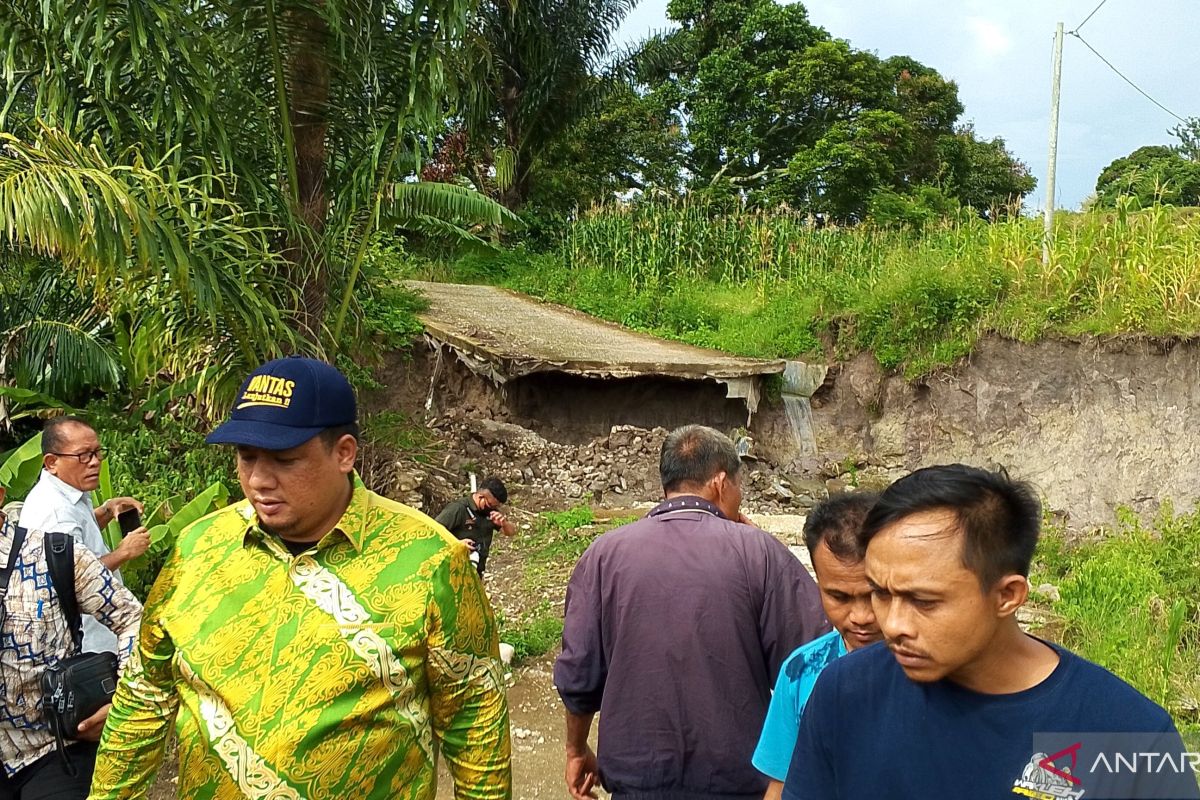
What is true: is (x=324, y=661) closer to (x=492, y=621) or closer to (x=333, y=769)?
(x=333, y=769)

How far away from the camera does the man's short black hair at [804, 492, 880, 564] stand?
197 cm

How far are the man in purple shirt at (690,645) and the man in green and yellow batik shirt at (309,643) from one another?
58 cm

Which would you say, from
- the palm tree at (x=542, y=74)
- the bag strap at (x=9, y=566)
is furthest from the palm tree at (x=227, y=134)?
the palm tree at (x=542, y=74)

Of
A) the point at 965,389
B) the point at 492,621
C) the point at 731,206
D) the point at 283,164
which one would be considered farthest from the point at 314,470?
the point at 731,206

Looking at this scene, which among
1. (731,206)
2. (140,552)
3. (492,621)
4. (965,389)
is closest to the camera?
(492,621)

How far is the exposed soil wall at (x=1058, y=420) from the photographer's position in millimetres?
8930

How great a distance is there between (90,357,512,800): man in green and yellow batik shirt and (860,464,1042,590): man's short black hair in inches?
35.6

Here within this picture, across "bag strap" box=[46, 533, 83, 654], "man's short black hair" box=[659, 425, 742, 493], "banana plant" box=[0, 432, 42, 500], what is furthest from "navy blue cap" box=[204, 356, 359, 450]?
"banana plant" box=[0, 432, 42, 500]

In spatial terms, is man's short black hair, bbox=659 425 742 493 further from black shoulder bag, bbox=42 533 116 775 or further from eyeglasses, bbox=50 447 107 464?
eyeglasses, bbox=50 447 107 464

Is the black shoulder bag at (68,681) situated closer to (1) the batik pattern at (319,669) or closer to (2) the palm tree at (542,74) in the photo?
(1) the batik pattern at (319,669)

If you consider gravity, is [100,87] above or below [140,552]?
above

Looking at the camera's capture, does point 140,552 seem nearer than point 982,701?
No

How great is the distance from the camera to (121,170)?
16.2 feet

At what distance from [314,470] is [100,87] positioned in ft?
16.8
